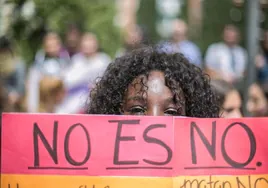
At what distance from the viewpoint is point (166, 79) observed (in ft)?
14.6

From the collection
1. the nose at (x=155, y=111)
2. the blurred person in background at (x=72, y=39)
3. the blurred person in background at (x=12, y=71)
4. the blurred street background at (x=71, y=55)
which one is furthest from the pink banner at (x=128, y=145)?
the blurred person in background at (x=72, y=39)

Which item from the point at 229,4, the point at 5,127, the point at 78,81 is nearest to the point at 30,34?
the point at 78,81

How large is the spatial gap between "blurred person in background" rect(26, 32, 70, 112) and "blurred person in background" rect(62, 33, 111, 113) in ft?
0.47

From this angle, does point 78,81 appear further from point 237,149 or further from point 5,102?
point 237,149

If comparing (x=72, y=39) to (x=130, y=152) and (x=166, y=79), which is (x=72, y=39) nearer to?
(x=166, y=79)

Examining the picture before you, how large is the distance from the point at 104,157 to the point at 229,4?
11553 millimetres

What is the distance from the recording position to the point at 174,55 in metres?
4.76

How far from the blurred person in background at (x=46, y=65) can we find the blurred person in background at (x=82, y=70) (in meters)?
0.14

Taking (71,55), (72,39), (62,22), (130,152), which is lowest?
(130,152)

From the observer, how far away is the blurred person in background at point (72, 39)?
11909 millimetres

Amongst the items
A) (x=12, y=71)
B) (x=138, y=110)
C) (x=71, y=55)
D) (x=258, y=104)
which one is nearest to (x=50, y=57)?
(x=12, y=71)

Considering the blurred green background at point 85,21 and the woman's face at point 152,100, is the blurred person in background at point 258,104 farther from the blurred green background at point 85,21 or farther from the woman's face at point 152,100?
the woman's face at point 152,100

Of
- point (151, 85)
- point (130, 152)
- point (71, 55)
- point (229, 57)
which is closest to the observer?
point (130, 152)

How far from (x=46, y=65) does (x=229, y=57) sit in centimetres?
209
